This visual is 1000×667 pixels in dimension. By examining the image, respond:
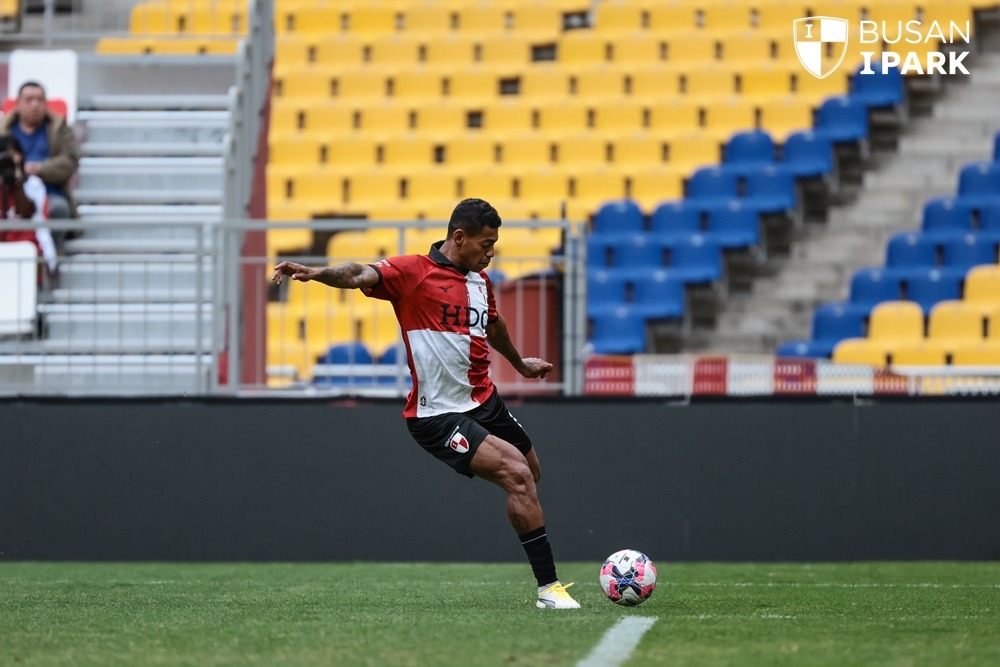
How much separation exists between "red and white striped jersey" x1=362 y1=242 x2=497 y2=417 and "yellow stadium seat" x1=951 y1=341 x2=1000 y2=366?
29.5 ft

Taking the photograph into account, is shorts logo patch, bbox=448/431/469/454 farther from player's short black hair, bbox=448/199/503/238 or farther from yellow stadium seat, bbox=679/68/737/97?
yellow stadium seat, bbox=679/68/737/97

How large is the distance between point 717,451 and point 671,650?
224 inches

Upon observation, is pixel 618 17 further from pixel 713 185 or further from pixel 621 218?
pixel 621 218

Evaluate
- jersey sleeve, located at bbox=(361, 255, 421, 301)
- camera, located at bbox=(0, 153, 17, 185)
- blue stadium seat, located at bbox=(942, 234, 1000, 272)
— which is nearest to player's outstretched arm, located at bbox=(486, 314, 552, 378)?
jersey sleeve, located at bbox=(361, 255, 421, 301)

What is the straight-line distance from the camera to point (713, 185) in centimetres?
1906

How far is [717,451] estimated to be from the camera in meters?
11.2

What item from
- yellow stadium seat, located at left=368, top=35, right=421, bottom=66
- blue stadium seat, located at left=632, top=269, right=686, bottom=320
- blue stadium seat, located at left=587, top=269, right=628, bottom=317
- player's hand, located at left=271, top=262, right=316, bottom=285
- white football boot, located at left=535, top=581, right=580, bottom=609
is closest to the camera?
player's hand, located at left=271, top=262, right=316, bottom=285

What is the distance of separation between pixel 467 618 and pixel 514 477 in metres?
0.75

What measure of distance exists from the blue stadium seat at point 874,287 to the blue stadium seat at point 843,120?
8.40ft

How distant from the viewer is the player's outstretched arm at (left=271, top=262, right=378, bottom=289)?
6.56m

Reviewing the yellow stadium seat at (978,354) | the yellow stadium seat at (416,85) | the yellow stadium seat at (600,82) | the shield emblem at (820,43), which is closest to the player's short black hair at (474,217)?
the yellow stadium seat at (978,354)

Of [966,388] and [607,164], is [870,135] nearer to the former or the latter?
[607,164]

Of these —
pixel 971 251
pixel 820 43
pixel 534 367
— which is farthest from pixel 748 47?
pixel 534 367

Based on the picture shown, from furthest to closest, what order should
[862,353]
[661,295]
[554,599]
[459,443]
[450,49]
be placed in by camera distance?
[450,49] < [661,295] < [862,353] < [459,443] < [554,599]
